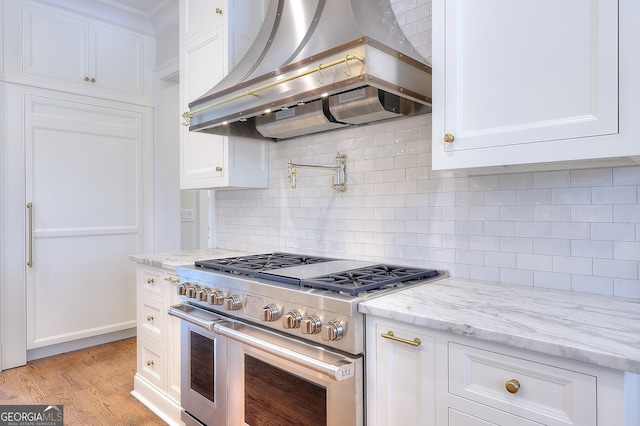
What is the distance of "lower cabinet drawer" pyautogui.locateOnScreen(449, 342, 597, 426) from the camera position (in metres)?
0.89

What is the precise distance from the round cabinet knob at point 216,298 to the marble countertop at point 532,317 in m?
0.75

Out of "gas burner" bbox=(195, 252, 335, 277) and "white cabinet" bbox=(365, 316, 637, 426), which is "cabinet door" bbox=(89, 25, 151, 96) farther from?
"white cabinet" bbox=(365, 316, 637, 426)

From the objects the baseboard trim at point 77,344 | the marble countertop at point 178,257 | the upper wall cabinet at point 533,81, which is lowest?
the baseboard trim at point 77,344

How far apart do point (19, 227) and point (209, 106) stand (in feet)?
6.82

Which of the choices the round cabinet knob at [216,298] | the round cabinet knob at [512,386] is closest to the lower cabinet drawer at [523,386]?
the round cabinet knob at [512,386]

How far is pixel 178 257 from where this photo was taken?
7.97ft

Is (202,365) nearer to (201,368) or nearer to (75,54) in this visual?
(201,368)

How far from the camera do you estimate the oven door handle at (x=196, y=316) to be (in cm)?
176

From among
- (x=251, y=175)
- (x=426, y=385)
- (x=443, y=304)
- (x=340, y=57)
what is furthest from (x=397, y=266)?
(x=251, y=175)

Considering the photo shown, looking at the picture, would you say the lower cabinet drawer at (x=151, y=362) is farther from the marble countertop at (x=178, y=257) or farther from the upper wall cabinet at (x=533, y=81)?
the upper wall cabinet at (x=533, y=81)

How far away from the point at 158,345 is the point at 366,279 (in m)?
1.48

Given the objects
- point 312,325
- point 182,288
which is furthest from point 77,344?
point 312,325

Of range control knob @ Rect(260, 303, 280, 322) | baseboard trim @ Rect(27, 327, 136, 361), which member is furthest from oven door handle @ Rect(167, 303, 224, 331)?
baseboard trim @ Rect(27, 327, 136, 361)

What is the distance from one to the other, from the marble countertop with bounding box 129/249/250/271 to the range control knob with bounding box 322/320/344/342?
3.74 feet
